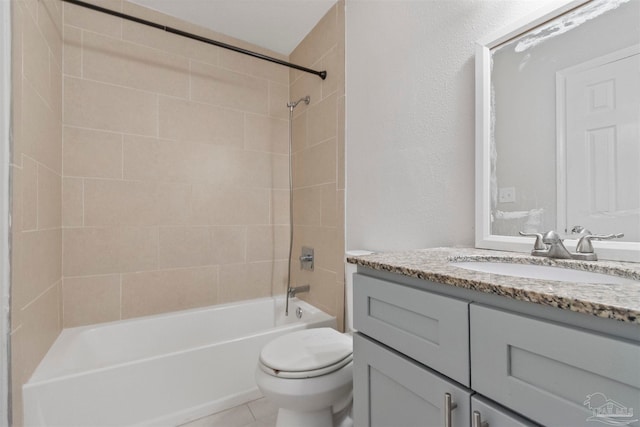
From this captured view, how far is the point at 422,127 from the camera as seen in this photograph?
135 centimetres

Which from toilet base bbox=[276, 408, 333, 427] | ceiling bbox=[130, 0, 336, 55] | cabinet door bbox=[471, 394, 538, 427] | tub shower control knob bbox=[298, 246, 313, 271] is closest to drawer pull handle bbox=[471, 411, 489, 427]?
cabinet door bbox=[471, 394, 538, 427]

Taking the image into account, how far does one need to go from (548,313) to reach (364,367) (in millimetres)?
519

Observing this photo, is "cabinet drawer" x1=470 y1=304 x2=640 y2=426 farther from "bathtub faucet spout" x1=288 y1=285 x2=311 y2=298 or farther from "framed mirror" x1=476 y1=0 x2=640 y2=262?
"bathtub faucet spout" x1=288 y1=285 x2=311 y2=298

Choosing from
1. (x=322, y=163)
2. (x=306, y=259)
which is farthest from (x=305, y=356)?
(x=322, y=163)

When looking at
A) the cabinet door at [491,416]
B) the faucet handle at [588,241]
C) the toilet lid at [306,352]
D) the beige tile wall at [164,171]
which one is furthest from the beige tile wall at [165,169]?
the cabinet door at [491,416]

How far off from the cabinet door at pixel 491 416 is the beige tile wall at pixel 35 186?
1429 millimetres

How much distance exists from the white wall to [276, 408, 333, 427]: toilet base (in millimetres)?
792

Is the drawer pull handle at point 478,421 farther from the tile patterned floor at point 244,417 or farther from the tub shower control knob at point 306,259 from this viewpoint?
the tub shower control knob at point 306,259

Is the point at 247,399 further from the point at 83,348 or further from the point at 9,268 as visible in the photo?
the point at 9,268

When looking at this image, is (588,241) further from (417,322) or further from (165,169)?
(165,169)

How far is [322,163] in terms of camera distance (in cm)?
205

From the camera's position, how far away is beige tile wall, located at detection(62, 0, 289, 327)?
5.75ft

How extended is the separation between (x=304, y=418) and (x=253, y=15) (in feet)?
7.52

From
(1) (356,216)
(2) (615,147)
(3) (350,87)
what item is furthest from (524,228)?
(3) (350,87)
